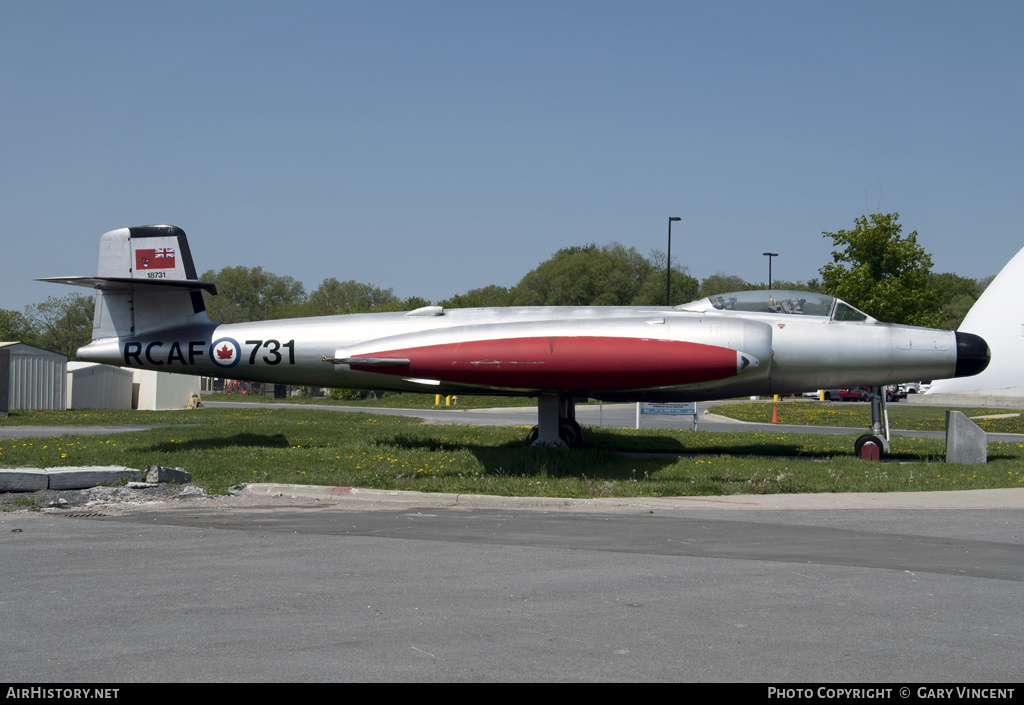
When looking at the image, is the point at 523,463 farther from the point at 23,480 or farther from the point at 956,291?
the point at 956,291

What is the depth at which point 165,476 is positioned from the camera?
11.2m

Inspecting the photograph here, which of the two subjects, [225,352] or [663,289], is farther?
[663,289]

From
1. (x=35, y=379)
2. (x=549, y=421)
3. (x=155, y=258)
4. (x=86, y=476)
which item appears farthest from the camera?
(x=35, y=379)

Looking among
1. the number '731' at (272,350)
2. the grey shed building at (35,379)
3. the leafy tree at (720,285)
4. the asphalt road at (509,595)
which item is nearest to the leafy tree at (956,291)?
the leafy tree at (720,285)

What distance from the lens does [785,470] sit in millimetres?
12531

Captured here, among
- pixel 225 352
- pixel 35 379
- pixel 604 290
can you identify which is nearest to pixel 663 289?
pixel 604 290

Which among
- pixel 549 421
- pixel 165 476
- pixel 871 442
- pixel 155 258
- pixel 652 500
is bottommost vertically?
pixel 652 500

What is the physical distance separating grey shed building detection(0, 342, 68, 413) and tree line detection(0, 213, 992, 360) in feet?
51.9

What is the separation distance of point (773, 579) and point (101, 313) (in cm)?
1322

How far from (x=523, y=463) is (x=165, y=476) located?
17.3 feet

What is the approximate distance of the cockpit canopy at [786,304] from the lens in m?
13.8

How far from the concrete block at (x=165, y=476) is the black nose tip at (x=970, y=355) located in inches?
487
